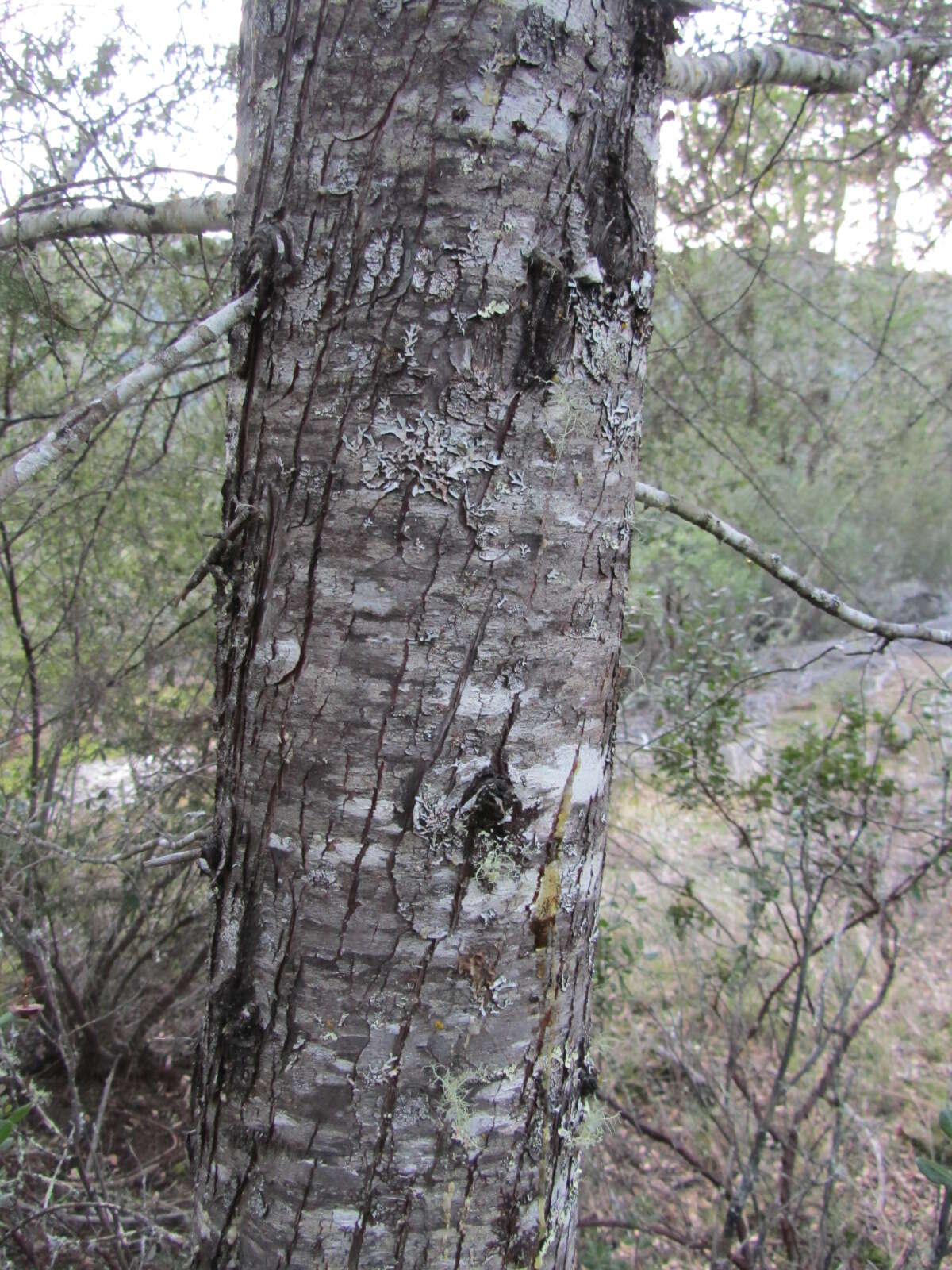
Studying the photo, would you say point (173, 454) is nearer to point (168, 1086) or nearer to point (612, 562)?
point (168, 1086)

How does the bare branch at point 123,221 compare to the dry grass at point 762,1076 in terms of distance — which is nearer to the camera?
the bare branch at point 123,221

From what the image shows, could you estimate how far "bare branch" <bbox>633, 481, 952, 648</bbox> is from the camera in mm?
1238

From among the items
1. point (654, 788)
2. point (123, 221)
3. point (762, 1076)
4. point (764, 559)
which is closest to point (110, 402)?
point (764, 559)

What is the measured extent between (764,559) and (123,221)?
1419mm

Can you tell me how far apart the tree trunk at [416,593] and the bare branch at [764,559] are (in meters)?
0.22

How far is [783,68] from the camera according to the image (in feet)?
6.80

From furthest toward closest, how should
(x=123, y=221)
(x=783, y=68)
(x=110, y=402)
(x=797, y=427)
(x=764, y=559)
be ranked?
(x=797, y=427) < (x=783, y=68) < (x=123, y=221) < (x=764, y=559) < (x=110, y=402)

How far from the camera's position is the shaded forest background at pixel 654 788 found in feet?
7.77

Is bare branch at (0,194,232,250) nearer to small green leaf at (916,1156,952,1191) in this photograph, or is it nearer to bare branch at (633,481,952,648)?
bare branch at (633,481,952,648)

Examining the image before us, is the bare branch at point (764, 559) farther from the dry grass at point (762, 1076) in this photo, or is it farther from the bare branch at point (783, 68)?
the bare branch at point (783, 68)

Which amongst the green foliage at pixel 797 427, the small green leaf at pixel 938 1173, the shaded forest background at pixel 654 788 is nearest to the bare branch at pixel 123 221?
the shaded forest background at pixel 654 788

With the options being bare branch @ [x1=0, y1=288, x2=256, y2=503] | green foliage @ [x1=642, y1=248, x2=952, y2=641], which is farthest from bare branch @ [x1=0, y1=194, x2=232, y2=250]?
green foliage @ [x1=642, y1=248, x2=952, y2=641]

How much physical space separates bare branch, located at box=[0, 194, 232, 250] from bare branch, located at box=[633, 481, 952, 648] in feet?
3.10

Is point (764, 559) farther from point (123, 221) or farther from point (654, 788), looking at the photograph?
point (654, 788)
